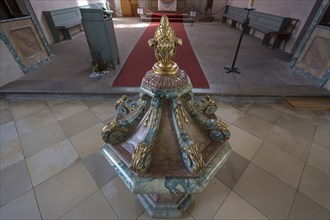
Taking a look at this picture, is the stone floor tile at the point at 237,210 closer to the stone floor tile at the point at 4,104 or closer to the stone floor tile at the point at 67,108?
the stone floor tile at the point at 67,108

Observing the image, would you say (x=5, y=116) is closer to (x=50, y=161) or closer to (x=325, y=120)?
(x=50, y=161)

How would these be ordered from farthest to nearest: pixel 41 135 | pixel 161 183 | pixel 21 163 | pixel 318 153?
1. pixel 41 135
2. pixel 318 153
3. pixel 21 163
4. pixel 161 183

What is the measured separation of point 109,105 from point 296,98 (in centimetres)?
303

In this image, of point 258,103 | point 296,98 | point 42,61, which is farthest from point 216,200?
point 42,61

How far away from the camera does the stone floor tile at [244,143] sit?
1.79 metres

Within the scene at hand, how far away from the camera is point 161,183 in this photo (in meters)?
0.71

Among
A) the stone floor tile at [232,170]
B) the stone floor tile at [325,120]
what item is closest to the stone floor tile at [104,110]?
the stone floor tile at [232,170]

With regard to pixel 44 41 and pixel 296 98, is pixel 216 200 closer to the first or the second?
pixel 296 98

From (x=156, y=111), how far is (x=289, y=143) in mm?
1955

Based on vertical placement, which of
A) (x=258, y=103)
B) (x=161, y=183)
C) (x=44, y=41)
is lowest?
(x=258, y=103)

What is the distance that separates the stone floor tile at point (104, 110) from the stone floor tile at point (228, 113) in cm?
157

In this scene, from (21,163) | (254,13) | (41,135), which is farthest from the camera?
(254,13)

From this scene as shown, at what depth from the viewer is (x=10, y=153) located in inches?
69.6

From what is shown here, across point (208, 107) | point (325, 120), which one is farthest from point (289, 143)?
point (208, 107)
